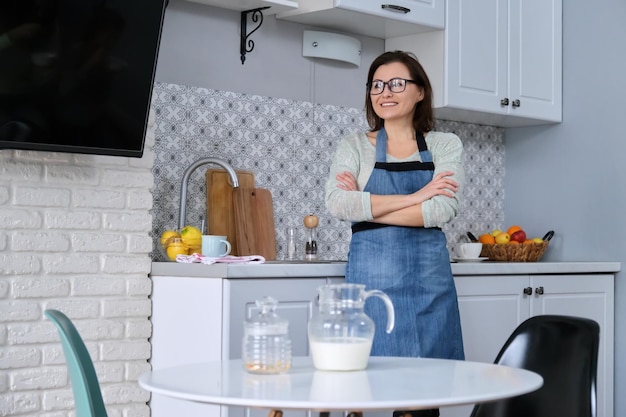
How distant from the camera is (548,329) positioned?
2355 millimetres

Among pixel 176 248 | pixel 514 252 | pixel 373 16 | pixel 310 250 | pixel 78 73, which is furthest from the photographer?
pixel 514 252

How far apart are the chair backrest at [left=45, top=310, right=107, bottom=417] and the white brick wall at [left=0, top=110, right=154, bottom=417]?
46.7 inches

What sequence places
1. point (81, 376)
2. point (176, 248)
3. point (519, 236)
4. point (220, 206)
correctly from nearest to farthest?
point (81, 376) → point (176, 248) → point (220, 206) → point (519, 236)

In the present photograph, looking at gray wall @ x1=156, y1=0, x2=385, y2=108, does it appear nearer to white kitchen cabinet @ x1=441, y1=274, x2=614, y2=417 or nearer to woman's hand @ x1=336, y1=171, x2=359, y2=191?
woman's hand @ x1=336, y1=171, x2=359, y2=191

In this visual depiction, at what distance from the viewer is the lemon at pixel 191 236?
3350mm

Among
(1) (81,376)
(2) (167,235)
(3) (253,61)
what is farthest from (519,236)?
(1) (81,376)

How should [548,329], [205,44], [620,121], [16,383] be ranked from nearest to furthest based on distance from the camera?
1. [548,329]
2. [16,383]
3. [205,44]
4. [620,121]

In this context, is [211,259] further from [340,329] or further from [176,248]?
[340,329]

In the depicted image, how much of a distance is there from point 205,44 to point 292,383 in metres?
2.25

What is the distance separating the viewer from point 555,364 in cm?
229

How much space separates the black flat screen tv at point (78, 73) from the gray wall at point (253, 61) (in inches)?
21.8

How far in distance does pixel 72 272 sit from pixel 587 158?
262 cm

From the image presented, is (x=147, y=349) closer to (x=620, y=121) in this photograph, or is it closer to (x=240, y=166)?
(x=240, y=166)

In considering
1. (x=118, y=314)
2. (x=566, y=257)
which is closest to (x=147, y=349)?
(x=118, y=314)
